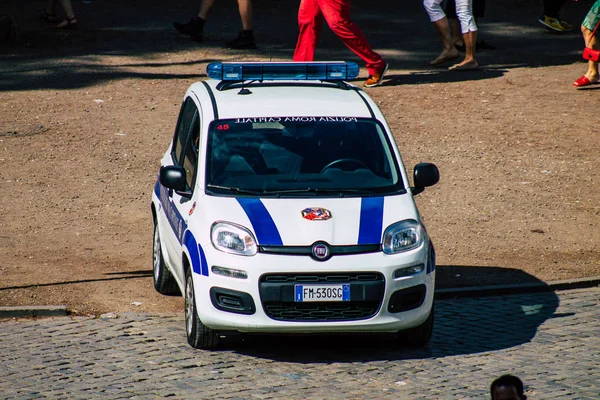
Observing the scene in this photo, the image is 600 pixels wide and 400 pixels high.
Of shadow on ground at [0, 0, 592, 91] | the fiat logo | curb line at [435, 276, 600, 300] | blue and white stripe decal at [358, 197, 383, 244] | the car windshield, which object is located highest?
the car windshield

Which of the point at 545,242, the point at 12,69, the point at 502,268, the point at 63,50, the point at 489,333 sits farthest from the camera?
the point at 63,50

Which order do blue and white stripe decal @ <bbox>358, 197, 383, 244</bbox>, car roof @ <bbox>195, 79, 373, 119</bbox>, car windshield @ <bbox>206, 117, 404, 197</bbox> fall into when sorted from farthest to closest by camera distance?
1. car roof @ <bbox>195, 79, 373, 119</bbox>
2. car windshield @ <bbox>206, 117, 404, 197</bbox>
3. blue and white stripe decal @ <bbox>358, 197, 383, 244</bbox>

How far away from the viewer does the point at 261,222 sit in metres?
7.76

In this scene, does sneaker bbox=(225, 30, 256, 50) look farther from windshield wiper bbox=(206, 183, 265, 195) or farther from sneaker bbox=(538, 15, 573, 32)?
windshield wiper bbox=(206, 183, 265, 195)

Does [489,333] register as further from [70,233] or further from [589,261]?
[70,233]

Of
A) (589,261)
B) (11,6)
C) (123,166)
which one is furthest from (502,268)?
(11,6)

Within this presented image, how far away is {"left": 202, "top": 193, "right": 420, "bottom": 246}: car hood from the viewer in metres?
7.69

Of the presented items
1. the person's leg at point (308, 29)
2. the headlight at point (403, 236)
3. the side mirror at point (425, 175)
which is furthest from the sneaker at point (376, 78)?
the headlight at point (403, 236)

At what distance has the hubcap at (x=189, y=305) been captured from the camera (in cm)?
810

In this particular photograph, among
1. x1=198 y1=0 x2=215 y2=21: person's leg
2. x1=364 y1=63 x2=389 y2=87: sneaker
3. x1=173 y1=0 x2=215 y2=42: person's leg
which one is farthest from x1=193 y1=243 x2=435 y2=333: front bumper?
x1=173 y1=0 x2=215 y2=42: person's leg

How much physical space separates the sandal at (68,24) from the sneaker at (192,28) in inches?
Result: 86.1

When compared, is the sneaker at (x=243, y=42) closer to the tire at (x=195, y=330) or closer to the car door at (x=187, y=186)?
the car door at (x=187, y=186)

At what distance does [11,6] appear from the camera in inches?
867

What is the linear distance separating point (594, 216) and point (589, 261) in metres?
1.46
